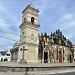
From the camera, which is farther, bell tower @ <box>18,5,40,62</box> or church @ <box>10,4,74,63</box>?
church @ <box>10,4,74,63</box>

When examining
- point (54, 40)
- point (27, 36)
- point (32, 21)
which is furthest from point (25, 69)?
point (54, 40)

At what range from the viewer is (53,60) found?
93.0 ft

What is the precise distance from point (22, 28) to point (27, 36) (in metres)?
4.15

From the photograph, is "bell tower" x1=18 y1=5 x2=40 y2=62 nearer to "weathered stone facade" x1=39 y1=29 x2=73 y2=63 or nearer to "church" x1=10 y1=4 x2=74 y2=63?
"church" x1=10 y1=4 x2=74 y2=63

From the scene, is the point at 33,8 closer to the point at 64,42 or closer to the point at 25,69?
the point at 64,42

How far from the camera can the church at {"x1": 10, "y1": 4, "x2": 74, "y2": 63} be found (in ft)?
75.5

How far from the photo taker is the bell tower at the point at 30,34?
73.7 ft

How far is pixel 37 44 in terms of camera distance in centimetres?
2491

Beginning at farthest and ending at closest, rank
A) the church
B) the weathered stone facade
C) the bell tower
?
the weathered stone facade, the church, the bell tower

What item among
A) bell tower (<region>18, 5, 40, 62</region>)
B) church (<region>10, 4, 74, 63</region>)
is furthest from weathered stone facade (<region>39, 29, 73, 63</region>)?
bell tower (<region>18, 5, 40, 62</region>)

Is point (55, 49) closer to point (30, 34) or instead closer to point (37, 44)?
point (37, 44)

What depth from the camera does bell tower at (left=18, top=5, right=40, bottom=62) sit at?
73.7 feet

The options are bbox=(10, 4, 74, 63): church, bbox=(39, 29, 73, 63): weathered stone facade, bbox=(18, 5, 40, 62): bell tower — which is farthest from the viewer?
bbox=(39, 29, 73, 63): weathered stone facade

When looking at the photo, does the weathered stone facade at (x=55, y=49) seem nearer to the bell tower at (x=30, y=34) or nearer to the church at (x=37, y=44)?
the church at (x=37, y=44)
